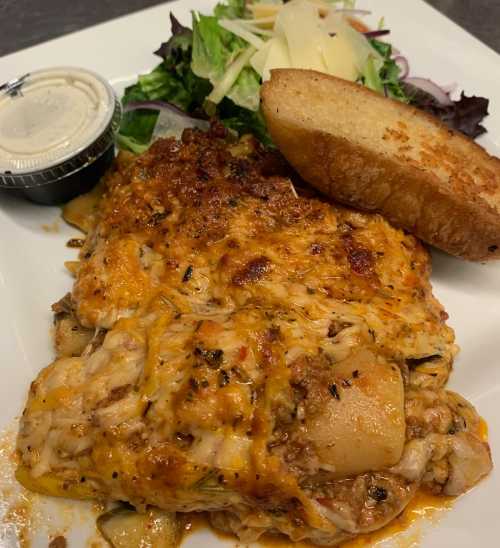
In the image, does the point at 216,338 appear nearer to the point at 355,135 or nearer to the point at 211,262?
the point at 211,262

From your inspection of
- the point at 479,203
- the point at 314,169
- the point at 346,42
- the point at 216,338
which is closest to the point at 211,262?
the point at 216,338

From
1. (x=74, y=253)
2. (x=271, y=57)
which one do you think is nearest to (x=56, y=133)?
(x=74, y=253)

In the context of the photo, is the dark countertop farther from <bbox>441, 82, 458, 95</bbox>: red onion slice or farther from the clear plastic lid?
the clear plastic lid

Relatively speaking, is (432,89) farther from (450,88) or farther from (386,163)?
(386,163)

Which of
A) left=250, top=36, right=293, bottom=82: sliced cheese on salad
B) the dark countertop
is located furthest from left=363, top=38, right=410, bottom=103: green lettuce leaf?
the dark countertop

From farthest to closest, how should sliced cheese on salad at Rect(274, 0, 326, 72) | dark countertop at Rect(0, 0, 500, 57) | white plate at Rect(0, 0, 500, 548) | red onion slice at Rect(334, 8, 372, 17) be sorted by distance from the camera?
dark countertop at Rect(0, 0, 500, 57)
red onion slice at Rect(334, 8, 372, 17)
sliced cheese on salad at Rect(274, 0, 326, 72)
white plate at Rect(0, 0, 500, 548)
